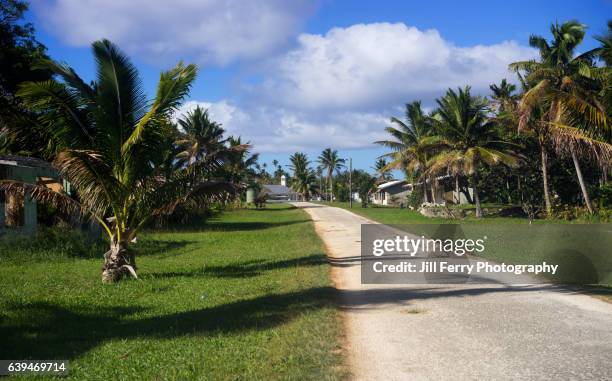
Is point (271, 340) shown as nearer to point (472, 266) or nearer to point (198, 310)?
point (198, 310)

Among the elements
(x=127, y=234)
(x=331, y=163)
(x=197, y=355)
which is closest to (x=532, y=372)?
(x=197, y=355)

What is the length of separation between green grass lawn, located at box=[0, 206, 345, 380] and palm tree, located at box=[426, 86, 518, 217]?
18898 mm

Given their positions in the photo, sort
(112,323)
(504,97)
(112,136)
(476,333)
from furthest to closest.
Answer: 1. (504,97)
2. (112,136)
3. (112,323)
4. (476,333)

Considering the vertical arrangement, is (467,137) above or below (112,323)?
above

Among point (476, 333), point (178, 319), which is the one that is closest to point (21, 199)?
point (178, 319)

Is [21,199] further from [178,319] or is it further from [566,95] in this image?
[566,95]

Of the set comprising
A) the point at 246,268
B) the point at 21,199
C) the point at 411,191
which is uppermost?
the point at 411,191

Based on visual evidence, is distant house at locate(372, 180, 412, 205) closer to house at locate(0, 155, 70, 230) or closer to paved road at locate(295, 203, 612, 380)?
house at locate(0, 155, 70, 230)

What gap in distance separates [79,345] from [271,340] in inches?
88.4

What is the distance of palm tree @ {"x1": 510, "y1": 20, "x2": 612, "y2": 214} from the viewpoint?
12.9 metres

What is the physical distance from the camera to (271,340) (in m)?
6.36

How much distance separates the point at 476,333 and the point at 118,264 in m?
7.57

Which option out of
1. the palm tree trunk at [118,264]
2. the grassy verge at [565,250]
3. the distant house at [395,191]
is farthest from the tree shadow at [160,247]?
the distant house at [395,191]

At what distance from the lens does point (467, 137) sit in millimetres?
31281
